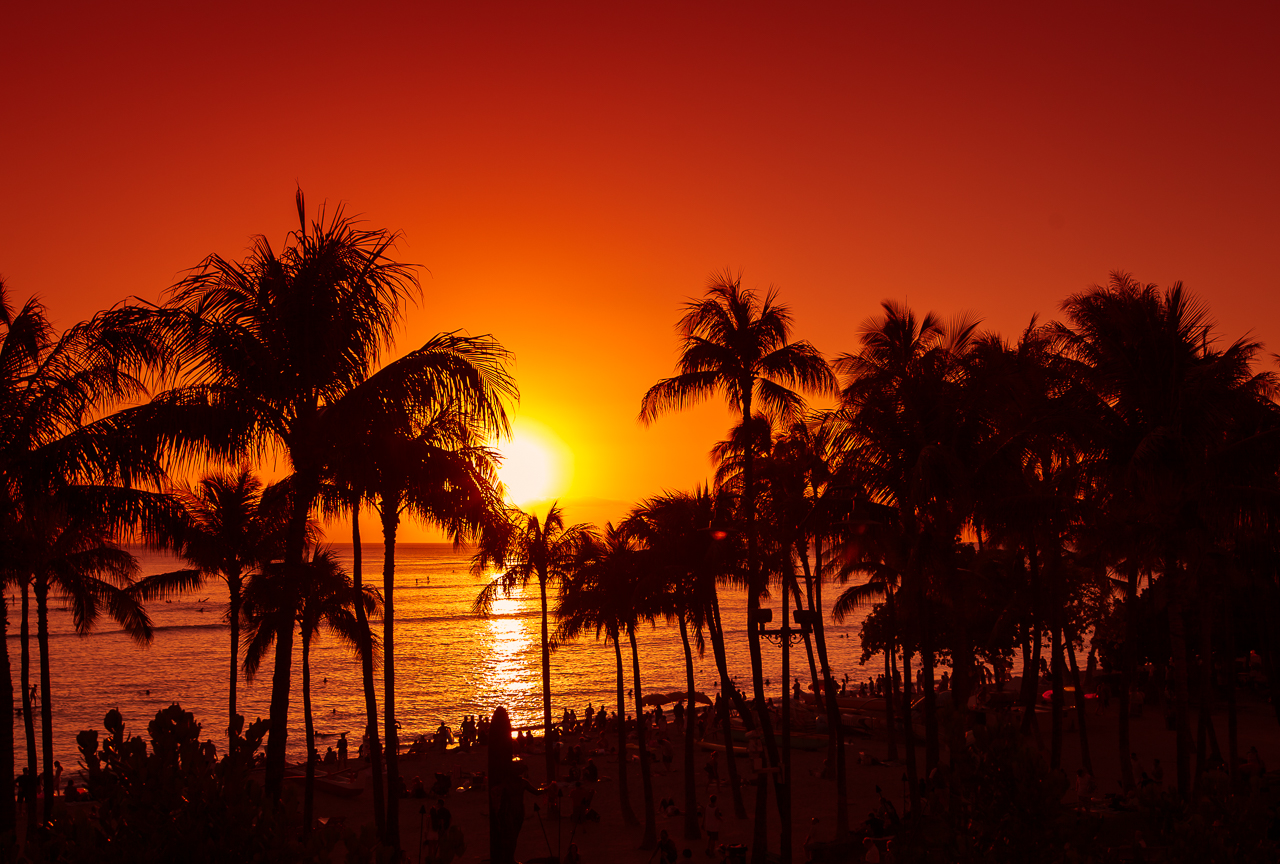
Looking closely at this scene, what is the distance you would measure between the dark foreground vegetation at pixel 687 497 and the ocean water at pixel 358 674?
77.9ft

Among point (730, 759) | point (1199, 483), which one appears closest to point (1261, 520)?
point (1199, 483)

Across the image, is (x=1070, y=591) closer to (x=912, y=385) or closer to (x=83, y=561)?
(x=912, y=385)

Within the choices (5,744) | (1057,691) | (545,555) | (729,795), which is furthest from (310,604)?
(1057,691)

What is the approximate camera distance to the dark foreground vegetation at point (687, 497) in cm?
663

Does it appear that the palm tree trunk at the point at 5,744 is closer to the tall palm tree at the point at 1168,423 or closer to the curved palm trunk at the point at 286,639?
the curved palm trunk at the point at 286,639

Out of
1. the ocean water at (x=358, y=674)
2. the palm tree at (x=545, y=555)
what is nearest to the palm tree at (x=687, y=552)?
the palm tree at (x=545, y=555)

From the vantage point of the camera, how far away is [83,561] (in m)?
22.7

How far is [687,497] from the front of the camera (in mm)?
24828

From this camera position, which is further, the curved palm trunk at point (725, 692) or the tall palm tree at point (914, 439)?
the curved palm trunk at point (725, 692)

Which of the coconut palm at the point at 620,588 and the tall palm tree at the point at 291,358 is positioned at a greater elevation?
the tall palm tree at the point at 291,358

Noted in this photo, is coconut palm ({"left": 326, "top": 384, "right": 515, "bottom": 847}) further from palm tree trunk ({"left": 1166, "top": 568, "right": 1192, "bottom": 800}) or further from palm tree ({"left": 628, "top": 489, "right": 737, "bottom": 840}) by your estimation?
palm tree trunk ({"left": 1166, "top": 568, "right": 1192, "bottom": 800})

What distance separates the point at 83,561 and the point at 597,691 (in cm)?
5634

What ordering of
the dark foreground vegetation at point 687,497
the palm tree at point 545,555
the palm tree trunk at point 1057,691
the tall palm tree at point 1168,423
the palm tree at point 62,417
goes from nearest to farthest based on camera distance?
1. the dark foreground vegetation at point 687,497
2. the palm tree at point 62,417
3. the tall palm tree at point 1168,423
4. the palm tree trunk at point 1057,691
5. the palm tree at point 545,555

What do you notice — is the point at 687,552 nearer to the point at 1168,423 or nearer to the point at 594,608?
the point at 594,608
